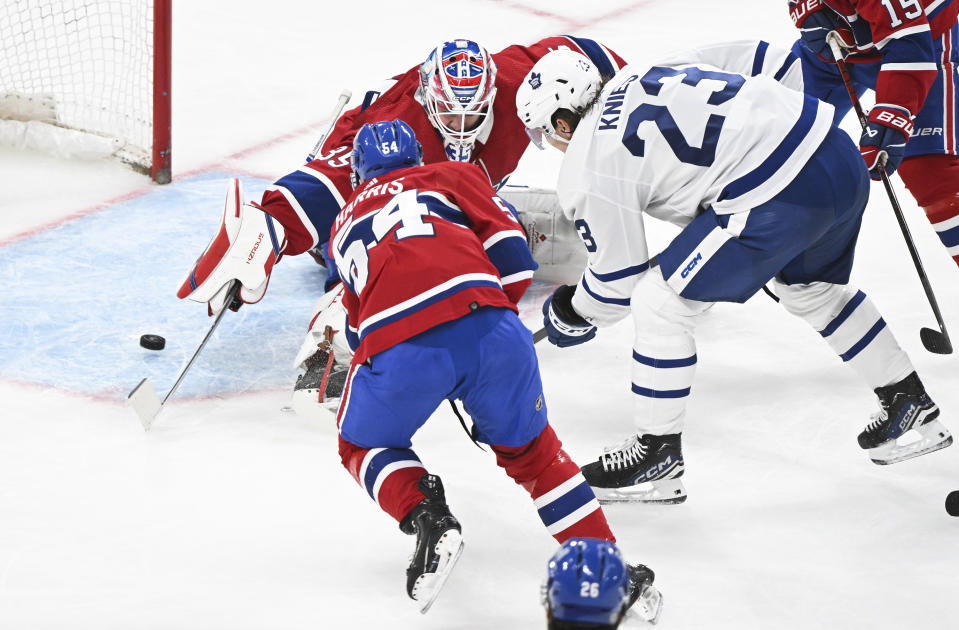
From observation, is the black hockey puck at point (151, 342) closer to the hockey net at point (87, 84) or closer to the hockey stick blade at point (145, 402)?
the hockey stick blade at point (145, 402)

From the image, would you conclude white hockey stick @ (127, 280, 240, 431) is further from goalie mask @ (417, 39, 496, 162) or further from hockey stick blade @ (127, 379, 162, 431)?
goalie mask @ (417, 39, 496, 162)

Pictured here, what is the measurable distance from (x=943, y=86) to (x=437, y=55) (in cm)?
133

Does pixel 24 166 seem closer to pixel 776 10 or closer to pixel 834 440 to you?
pixel 834 440

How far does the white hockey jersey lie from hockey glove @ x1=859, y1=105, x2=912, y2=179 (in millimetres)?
502

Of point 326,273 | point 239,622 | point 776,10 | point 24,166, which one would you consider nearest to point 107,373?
point 326,273

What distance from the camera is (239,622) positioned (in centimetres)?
234

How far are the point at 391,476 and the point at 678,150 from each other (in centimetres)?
90

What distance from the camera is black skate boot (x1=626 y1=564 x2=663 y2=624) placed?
7.67 feet

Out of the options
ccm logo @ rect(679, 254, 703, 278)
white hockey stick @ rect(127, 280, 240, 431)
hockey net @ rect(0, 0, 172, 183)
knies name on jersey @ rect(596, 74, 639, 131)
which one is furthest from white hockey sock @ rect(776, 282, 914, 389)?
hockey net @ rect(0, 0, 172, 183)

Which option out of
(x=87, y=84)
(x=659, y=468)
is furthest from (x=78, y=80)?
(x=659, y=468)

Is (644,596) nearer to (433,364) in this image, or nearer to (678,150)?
(433,364)

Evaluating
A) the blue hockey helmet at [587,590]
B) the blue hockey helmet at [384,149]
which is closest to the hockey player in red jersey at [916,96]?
the blue hockey helmet at [384,149]

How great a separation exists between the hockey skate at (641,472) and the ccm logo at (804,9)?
52.5 inches

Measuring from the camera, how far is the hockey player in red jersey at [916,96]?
3.07 metres
